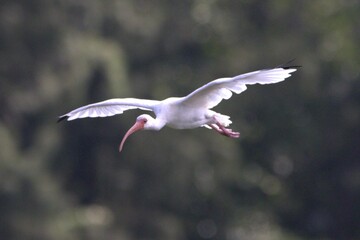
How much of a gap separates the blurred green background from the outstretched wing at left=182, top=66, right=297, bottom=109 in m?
15.1

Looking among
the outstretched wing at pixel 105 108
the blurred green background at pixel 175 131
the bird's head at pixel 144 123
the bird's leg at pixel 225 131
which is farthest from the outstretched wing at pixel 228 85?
the blurred green background at pixel 175 131

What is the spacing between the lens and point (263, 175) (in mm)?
36625

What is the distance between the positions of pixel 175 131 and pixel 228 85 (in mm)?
16526

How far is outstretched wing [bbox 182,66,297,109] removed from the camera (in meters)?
16.9

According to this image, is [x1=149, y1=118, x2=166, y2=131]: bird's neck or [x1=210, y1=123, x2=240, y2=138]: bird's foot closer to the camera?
[x1=149, y1=118, x2=166, y2=131]: bird's neck

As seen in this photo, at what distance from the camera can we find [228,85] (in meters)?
17.2

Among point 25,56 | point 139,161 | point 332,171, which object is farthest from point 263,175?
point 25,56

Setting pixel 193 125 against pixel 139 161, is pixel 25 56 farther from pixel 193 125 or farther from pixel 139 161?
pixel 193 125

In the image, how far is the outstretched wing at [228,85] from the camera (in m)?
16.9

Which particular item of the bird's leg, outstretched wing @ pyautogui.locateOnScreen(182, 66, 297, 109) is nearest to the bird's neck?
outstretched wing @ pyautogui.locateOnScreen(182, 66, 297, 109)

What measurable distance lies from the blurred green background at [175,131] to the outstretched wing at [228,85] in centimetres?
1515

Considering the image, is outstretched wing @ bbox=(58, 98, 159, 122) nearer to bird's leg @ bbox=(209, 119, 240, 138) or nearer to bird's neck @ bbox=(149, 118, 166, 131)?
bird's neck @ bbox=(149, 118, 166, 131)

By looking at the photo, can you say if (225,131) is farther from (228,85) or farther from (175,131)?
(175,131)

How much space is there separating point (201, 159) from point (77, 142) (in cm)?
→ 305
